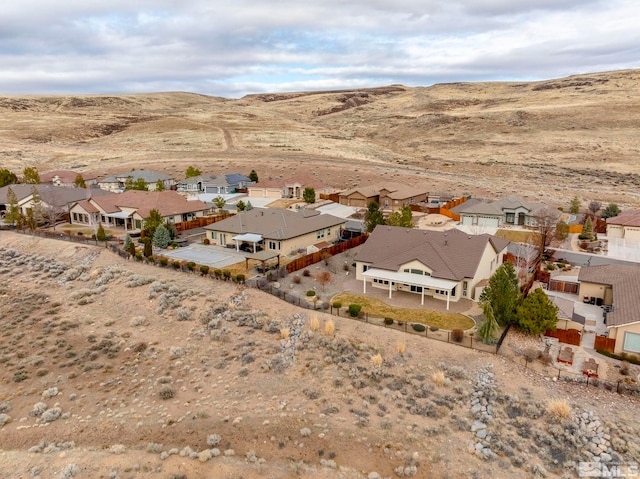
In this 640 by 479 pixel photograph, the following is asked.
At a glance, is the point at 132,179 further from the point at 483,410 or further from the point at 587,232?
the point at 483,410

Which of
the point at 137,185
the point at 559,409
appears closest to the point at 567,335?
the point at 559,409

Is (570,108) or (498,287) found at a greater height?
(570,108)

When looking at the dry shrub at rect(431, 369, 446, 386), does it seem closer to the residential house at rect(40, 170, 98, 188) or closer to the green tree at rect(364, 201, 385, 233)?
the green tree at rect(364, 201, 385, 233)

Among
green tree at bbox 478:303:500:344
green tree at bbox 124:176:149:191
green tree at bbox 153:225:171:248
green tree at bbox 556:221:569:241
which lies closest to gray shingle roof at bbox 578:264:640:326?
green tree at bbox 478:303:500:344

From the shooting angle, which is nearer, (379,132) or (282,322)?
(282,322)

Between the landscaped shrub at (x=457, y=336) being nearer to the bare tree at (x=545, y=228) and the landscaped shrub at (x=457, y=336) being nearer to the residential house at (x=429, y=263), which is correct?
the residential house at (x=429, y=263)

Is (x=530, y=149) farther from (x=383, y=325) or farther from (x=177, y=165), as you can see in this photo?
(x=383, y=325)

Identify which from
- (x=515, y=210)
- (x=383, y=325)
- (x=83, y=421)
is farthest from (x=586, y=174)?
(x=83, y=421)
